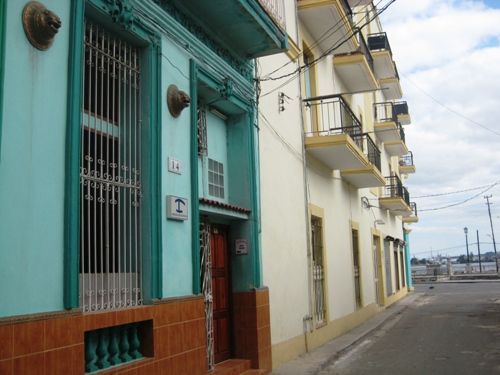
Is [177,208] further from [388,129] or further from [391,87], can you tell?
[391,87]

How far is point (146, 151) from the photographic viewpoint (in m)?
5.76

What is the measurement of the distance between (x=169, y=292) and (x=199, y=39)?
10.5 feet

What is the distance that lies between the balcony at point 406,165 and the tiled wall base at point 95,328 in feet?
97.7

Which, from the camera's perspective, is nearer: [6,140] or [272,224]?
[6,140]

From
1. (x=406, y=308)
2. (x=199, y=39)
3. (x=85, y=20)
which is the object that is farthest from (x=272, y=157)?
(x=406, y=308)

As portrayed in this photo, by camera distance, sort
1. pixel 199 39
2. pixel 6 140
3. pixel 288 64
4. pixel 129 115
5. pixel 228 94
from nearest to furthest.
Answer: pixel 6 140
pixel 129 115
pixel 199 39
pixel 228 94
pixel 288 64

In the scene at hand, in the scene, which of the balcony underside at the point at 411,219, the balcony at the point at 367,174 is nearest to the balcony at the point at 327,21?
the balcony at the point at 367,174

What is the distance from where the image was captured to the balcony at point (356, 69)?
14750 mm

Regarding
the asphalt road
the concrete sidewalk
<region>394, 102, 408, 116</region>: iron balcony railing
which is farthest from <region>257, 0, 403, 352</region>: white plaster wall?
<region>394, 102, 408, 116</region>: iron balcony railing

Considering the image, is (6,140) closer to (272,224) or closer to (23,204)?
(23,204)

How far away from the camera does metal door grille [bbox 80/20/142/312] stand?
5.01 metres

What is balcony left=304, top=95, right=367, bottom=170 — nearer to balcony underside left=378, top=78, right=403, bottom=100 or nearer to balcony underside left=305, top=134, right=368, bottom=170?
balcony underside left=305, top=134, right=368, bottom=170

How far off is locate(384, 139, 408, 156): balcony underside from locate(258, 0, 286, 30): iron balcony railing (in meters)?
17.6

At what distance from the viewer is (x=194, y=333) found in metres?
6.10
